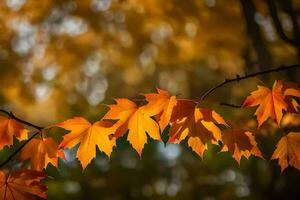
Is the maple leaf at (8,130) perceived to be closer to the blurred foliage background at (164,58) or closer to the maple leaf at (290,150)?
the maple leaf at (290,150)

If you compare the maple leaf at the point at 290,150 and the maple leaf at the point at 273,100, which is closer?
the maple leaf at the point at 273,100

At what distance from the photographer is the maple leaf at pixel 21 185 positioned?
1.31 meters

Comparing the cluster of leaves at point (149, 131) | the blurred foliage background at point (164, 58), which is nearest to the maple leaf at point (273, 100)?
the cluster of leaves at point (149, 131)

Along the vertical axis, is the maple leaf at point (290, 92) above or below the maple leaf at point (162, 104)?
below

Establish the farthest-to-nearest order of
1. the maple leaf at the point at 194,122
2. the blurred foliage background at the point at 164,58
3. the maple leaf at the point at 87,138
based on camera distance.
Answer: the blurred foliage background at the point at 164,58 < the maple leaf at the point at 87,138 < the maple leaf at the point at 194,122

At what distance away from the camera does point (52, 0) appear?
Answer: 3678mm

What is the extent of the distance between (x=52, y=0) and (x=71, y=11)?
0.21 metres

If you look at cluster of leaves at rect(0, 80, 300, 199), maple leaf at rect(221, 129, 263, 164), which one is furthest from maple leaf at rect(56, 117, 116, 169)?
maple leaf at rect(221, 129, 263, 164)

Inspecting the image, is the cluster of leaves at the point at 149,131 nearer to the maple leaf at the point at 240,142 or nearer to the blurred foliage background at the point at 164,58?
the maple leaf at the point at 240,142

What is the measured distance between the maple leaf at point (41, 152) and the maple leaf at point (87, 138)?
3.7 inches

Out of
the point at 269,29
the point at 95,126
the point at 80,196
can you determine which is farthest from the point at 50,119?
the point at 95,126

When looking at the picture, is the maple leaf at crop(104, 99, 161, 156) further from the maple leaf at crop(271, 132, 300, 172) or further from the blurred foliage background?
the blurred foliage background

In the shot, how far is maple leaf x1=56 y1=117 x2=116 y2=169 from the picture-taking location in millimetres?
1397

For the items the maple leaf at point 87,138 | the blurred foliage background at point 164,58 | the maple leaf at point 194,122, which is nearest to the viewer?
the maple leaf at point 194,122
